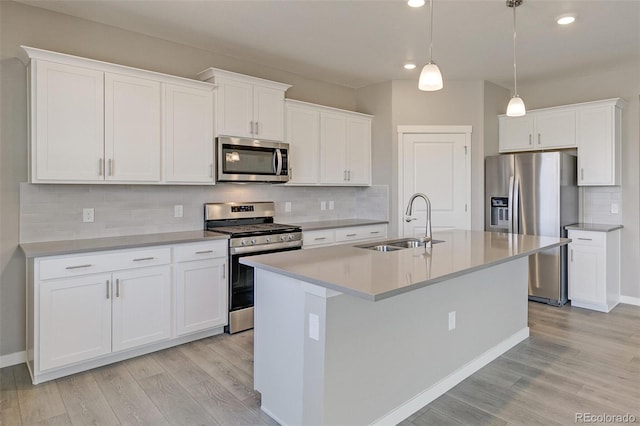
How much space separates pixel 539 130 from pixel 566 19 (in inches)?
73.8

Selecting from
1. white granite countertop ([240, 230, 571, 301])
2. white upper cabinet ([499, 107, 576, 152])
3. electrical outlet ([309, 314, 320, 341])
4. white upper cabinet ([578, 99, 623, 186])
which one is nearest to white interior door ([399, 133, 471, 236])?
white upper cabinet ([499, 107, 576, 152])

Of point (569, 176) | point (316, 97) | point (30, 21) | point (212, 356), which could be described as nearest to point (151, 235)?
point (212, 356)

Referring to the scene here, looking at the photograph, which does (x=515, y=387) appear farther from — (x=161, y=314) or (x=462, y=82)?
(x=462, y=82)

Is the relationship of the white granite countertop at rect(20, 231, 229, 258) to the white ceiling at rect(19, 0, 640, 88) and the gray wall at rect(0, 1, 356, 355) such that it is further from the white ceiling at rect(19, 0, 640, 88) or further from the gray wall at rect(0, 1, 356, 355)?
the white ceiling at rect(19, 0, 640, 88)

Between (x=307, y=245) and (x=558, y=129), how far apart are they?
3.26 m

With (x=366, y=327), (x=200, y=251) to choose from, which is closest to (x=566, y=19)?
(x=366, y=327)

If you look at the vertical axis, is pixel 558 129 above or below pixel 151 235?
above

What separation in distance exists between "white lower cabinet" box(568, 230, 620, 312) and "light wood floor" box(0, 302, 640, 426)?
3.07ft

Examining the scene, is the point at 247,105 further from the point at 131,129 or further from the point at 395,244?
the point at 395,244

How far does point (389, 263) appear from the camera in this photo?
2199 mm

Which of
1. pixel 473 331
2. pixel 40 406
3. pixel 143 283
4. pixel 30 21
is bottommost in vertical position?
pixel 40 406

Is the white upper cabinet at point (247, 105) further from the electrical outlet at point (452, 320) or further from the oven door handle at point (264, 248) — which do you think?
the electrical outlet at point (452, 320)

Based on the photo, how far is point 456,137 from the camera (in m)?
5.08

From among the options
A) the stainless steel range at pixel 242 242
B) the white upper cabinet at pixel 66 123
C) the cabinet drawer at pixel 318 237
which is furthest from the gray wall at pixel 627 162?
the white upper cabinet at pixel 66 123
